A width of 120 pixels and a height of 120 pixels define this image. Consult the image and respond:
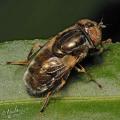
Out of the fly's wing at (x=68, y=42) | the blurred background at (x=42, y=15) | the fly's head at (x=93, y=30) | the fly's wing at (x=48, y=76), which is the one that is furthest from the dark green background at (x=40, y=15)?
the fly's wing at (x=48, y=76)

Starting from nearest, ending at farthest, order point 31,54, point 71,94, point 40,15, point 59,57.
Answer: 1. point 71,94
2. point 59,57
3. point 31,54
4. point 40,15

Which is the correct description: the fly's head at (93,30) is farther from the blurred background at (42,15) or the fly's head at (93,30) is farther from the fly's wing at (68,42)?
the blurred background at (42,15)

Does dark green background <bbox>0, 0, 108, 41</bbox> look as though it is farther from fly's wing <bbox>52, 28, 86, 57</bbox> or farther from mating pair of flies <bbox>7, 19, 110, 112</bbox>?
fly's wing <bbox>52, 28, 86, 57</bbox>

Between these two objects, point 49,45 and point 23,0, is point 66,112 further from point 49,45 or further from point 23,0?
point 23,0

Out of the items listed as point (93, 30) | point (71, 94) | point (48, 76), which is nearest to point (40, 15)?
point (93, 30)

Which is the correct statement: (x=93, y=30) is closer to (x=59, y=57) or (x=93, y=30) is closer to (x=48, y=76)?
(x=59, y=57)

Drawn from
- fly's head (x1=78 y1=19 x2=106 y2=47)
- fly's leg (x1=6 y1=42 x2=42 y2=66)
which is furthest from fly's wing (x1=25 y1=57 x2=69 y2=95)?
fly's head (x1=78 y1=19 x2=106 y2=47)

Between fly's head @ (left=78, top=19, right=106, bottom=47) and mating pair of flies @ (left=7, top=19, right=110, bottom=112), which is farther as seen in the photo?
fly's head @ (left=78, top=19, right=106, bottom=47)
